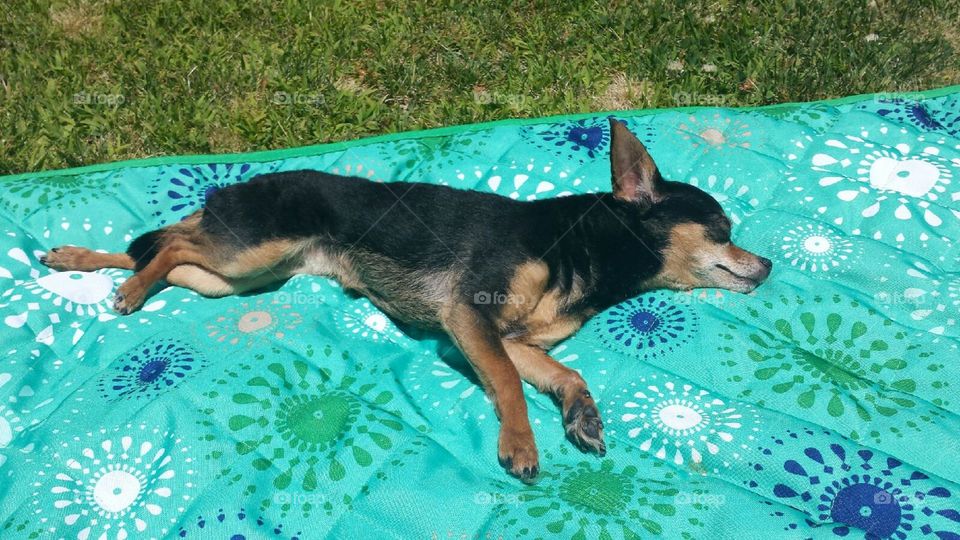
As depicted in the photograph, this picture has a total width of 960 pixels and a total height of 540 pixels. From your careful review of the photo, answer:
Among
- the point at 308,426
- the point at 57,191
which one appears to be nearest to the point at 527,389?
the point at 308,426

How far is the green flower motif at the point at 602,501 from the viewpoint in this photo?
3156 millimetres

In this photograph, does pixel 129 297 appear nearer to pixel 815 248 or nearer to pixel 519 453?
pixel 519 453

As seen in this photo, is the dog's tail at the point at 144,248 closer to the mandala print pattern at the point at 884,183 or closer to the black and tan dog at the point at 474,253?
the black and tan dog at the point at 474,253

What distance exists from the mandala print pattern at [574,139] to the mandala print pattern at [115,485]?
2646 millimetres

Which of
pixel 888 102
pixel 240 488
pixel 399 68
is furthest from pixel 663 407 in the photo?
pixel 399 68

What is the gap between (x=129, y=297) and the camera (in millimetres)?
4180

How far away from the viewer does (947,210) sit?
4492 mm

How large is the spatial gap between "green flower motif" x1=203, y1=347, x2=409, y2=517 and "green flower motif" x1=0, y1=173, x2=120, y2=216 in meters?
1.63

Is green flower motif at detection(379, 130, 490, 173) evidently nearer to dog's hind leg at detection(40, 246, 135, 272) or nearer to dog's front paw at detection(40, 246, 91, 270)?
dog's hind leg at detection(40, 246, 135, 272)

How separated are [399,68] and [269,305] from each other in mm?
2543

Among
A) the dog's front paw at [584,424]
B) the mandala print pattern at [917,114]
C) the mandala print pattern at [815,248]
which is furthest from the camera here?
the mandala print pattern at [917,114]

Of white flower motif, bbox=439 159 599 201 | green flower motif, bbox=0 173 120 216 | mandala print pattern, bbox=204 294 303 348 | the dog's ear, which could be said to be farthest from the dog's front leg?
green flower motif, bbox=0 173 120 216

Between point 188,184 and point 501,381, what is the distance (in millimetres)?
2306

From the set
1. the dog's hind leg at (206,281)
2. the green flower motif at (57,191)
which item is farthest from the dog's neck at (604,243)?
the green flower motif at (57,191)
